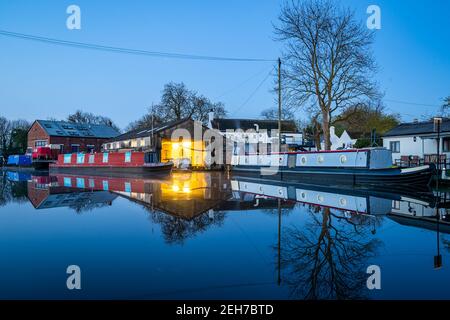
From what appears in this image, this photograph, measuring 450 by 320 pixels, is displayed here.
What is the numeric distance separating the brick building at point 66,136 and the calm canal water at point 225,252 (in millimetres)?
52522

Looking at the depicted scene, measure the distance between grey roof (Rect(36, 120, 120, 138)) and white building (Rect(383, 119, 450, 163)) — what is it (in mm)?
49563

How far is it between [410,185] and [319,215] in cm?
936

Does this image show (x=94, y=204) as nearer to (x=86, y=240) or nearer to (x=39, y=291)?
(x=86, y=240)

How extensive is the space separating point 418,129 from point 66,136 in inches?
2062

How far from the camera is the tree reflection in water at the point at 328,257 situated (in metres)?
3.44

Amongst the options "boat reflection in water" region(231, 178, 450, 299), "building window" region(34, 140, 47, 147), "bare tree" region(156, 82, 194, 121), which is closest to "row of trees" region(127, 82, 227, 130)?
"bare tree" region(156, 82, 194, 121)

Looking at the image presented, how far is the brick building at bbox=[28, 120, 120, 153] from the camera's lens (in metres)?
55.8

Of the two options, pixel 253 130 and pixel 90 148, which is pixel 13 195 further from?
pixel 90 148

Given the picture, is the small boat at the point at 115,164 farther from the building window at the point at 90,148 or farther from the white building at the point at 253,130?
the building window at the point at 90,148

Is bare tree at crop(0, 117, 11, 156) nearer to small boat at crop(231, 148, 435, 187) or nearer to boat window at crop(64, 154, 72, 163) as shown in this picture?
boat window at crop(64, 154, 72, 163)

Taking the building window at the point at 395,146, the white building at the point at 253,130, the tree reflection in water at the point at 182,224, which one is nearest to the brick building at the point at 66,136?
the white building at the point at 253,130

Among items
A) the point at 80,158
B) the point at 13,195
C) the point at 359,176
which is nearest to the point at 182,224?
the point at 13,195

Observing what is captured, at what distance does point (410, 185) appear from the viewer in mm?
14852

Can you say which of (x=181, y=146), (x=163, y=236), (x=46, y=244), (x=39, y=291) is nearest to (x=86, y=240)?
(x=46, y=244)
